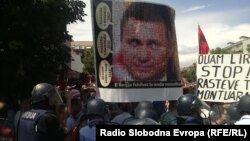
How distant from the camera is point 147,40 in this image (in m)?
9.05

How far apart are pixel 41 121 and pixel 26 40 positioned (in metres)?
8.10

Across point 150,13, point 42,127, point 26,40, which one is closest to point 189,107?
point 42,127

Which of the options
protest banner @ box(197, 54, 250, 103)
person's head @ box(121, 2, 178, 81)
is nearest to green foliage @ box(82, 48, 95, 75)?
person's head @ box(121, 2, 178, 81)

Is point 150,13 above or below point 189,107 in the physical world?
above

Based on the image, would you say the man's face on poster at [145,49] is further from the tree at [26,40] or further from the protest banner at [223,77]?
the tree at [26,40]

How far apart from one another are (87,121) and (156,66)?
460 cm

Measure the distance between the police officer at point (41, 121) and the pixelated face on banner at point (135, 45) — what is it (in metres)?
3.20

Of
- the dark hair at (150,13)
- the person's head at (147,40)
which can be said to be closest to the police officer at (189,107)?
the person's head at (147,40)

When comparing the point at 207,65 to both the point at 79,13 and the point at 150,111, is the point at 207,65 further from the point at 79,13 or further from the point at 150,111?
the point at 79,13

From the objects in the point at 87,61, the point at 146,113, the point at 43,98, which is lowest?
the point at 87,61

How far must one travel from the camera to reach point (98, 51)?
8.17 m

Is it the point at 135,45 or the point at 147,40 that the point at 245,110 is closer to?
the point at 135,45

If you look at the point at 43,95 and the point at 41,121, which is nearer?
the point at 41,121

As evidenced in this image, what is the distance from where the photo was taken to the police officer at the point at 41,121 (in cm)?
458
